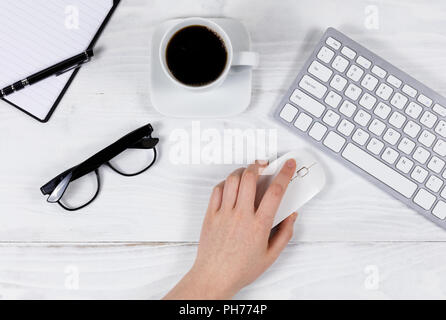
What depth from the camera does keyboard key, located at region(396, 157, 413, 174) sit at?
2.01 ft

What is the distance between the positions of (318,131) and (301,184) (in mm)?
85

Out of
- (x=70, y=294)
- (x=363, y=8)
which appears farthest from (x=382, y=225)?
(x=70, y=294)

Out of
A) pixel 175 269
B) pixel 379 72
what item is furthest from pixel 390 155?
pixel 175 269

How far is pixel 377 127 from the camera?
61 centimetres

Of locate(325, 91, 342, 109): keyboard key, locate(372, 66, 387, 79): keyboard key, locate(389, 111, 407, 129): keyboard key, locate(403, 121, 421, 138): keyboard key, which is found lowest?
locate(403, 121, 421, 138): keyboard key

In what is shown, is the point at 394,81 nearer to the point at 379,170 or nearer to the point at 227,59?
the point at 379,170

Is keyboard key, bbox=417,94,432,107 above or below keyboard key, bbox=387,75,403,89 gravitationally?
below

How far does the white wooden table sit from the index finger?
0.06m

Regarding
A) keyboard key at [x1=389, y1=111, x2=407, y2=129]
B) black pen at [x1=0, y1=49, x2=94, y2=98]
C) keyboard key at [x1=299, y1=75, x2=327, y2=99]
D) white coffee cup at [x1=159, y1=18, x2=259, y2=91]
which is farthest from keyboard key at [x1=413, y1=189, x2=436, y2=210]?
black pen at [x1=0, y1=49, x2=94, y2=98]

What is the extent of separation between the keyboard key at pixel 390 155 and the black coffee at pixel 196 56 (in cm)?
28

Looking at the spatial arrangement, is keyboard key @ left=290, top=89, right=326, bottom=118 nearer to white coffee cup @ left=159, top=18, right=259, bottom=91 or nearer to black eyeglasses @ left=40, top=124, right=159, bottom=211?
white coffee cup @ left=159, top=18, right=259, bottom=91

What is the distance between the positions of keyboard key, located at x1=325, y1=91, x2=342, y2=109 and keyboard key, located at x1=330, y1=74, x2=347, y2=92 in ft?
0.03
